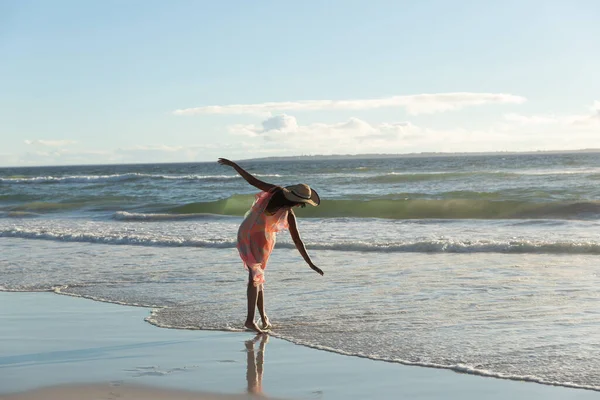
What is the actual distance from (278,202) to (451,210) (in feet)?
52.7

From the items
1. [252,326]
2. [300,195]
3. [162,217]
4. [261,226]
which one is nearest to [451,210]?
[162,217]

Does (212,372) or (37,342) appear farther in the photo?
(37,342)

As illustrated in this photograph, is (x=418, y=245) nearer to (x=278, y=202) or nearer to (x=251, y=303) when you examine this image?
(x=251, y=303)

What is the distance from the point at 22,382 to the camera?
199 inches

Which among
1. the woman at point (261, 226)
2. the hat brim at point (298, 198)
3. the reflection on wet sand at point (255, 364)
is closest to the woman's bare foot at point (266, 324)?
the woman at point (261, 226)

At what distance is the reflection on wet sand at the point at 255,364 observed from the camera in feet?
16.3

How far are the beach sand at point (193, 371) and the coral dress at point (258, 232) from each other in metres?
0.69

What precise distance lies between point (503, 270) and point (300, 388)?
18.4ft

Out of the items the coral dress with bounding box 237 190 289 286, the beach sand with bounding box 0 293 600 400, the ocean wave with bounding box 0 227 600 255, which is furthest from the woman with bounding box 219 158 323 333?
the ocean wave with bounding box 0 227 600 255

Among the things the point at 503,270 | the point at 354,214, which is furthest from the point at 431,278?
the point at 354,214

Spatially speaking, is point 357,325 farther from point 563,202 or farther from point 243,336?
point 563,202

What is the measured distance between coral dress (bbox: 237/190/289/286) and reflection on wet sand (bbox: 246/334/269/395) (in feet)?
2.00

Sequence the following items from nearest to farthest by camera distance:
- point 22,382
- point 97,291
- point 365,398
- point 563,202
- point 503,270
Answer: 1. point 365,398
2. point 22,382
3. point 97,291
4. point 503,270
5. point 563,202

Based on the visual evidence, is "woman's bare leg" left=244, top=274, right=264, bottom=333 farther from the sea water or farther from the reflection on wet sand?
the sea water
